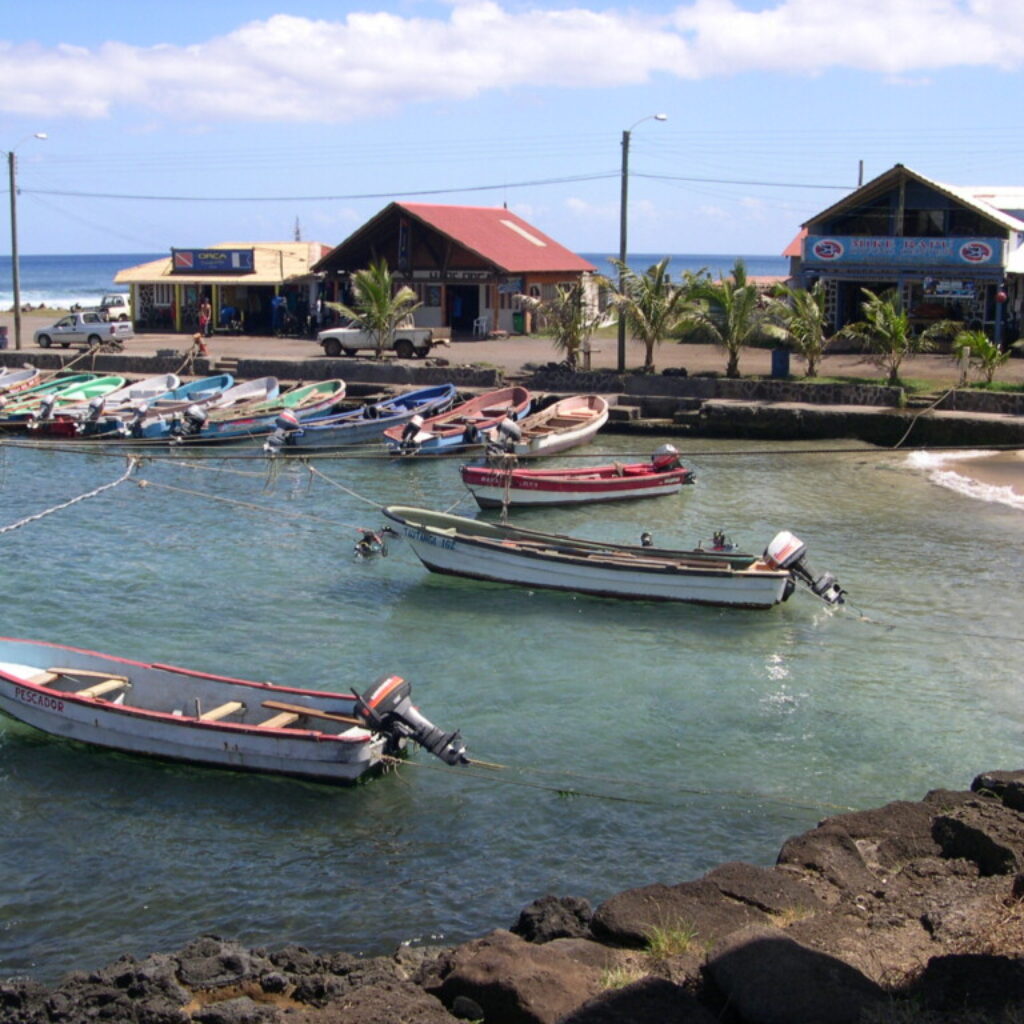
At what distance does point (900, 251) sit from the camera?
40.5 meters

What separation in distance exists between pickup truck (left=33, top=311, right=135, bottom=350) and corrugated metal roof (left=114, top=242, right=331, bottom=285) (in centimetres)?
380

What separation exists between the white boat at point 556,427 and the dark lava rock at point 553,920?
66.5 feet

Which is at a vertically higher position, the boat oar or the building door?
the building door

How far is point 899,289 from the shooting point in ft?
129

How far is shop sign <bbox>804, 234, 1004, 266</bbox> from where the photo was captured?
130ft

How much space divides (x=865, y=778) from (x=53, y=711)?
9129 millimetres

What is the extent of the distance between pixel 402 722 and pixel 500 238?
40.6m

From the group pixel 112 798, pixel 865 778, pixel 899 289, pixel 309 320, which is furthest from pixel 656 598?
pixel 309 320

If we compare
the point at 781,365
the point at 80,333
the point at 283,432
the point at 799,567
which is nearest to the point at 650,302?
the point at 781,365

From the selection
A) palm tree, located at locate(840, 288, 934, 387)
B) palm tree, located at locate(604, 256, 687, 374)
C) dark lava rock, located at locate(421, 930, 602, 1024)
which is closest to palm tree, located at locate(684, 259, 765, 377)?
palm tree, located at locate(604, 256, 687, 374)

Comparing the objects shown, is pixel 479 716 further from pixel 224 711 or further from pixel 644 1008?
pixel 644 1008

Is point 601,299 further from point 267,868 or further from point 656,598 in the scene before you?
point 267,868

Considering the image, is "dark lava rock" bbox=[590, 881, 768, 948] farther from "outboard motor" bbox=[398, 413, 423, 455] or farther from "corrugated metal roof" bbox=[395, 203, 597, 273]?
"corrugated metal roof" bbox=[395, 203, 597, 273]

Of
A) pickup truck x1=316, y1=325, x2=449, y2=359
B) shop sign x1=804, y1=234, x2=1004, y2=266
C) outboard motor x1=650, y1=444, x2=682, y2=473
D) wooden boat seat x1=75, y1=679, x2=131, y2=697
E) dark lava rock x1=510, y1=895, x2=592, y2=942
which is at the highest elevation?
shop sign x1=804, y1=234, x2=1004, y2=266
